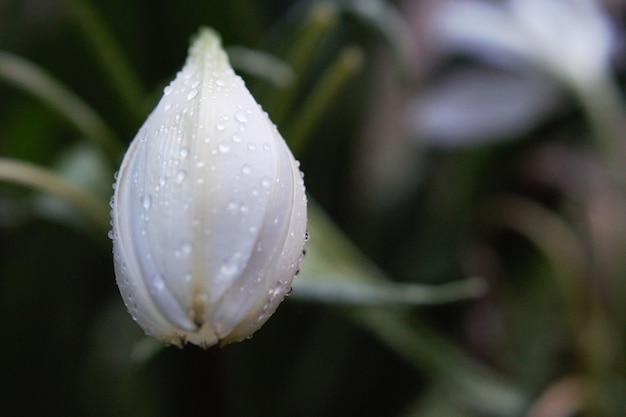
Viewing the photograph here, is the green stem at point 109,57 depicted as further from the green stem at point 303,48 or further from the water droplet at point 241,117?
the water droplet at point 241,117

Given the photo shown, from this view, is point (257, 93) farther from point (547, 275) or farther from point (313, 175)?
point (547, 275)

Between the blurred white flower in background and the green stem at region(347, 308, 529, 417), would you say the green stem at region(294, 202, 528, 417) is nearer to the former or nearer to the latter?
the green stem at region(347, 308, 529, 417)

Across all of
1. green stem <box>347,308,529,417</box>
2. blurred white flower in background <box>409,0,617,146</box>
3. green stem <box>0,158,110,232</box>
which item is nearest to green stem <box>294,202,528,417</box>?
green stem <box>347,308,529,417</box>

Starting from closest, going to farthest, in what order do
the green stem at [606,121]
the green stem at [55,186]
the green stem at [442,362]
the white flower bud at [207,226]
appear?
the white flower bud at [207,226]
the green stem at [55,186]
the green stem at [442,362]
the green stem at [606,121]

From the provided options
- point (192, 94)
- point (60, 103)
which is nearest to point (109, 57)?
point (60, 103)

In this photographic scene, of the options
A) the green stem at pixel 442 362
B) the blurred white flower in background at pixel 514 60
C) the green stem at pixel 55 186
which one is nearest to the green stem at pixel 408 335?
the green stem at pixel 442 362

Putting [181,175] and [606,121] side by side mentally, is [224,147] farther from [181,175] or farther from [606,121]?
[606,121]
